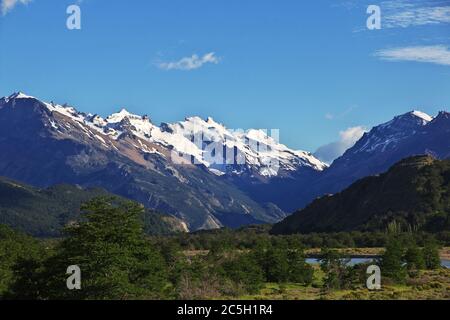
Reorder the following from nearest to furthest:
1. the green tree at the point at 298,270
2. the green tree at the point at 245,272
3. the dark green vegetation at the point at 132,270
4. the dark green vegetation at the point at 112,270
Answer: the dark green vegetation at the point at 112,270 < the dark green vegetation at the point at 132,270 < the green tree at the point at 245,272 < the green tree at the point at 298,270

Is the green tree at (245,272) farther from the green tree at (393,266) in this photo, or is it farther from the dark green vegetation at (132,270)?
the green tree at (393,266)

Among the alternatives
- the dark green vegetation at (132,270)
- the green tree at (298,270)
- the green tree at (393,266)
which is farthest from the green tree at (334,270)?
the green tree at (393,266)

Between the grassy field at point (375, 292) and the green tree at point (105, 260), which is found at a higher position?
the green tree at point (105, 260)

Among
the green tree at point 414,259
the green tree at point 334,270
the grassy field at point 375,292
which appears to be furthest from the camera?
the green tree at point 414,259

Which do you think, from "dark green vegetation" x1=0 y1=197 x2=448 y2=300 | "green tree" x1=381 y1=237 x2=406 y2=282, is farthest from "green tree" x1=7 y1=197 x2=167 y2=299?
"green tree" x1=381 y1=237 x2=406 y2=282

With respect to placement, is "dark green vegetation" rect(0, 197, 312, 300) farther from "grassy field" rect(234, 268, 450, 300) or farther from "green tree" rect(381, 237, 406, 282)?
"green tree" rect(381, 237, 406, 282)

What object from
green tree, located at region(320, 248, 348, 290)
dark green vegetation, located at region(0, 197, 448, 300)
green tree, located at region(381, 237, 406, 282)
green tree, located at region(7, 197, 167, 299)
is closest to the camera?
green tree, located at region(7, 197, 167, 299)

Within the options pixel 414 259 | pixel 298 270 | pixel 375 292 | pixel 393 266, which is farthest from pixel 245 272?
pixel 414 259

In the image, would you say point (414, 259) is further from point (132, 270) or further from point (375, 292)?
point (132, 270)

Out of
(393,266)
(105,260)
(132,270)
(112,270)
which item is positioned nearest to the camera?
(112,270)

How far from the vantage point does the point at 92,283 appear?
235 feet

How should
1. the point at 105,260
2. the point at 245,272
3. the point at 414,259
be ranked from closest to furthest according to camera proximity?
the point at 105,260 < the point at 245,272 < the point at 414,259
